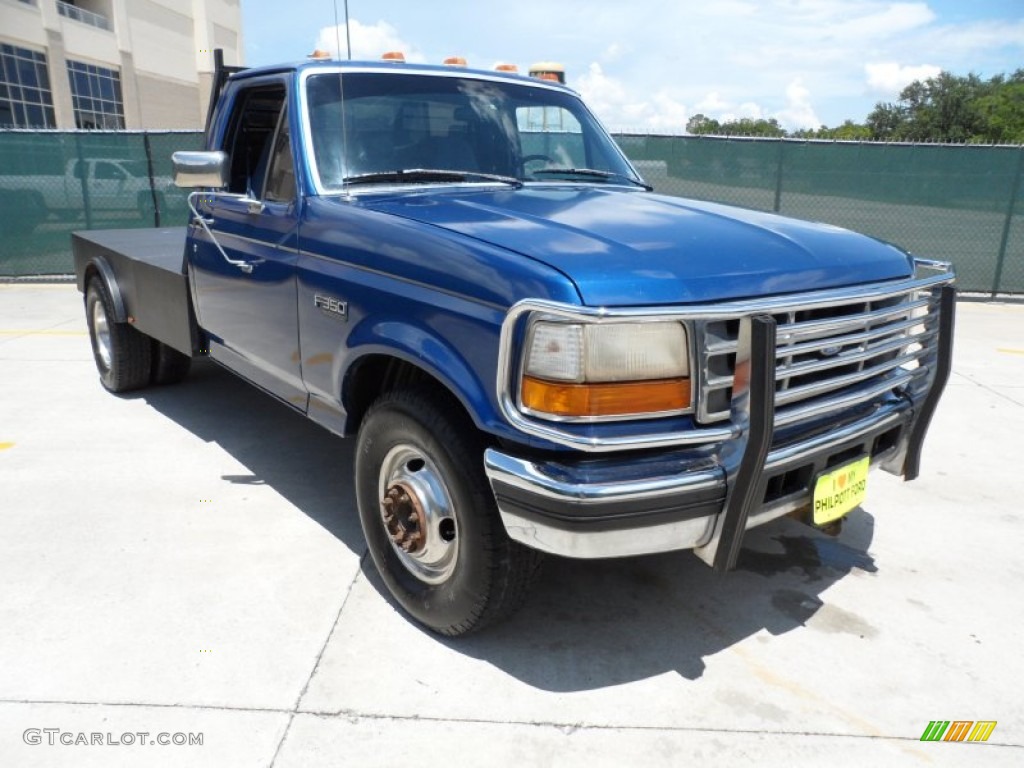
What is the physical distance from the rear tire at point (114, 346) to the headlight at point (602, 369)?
14.0ft

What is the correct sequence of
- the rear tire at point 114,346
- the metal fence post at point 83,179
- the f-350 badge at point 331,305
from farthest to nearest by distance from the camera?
the metal fence post at point 83,179 → the rear tire at point 114,346 → the f-350 badge at point 331,305

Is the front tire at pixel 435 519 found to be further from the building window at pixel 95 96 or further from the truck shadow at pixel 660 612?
the building window at pixel 95 96

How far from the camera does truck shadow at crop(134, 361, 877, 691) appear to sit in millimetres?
2846

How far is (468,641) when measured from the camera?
2.92 m

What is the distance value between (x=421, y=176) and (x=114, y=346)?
3.30 meters

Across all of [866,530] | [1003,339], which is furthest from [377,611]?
[1003,339]

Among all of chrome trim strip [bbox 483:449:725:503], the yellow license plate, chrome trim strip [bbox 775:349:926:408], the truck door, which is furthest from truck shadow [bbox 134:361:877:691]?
chrome trim strip [bbox 775:349:926:408]

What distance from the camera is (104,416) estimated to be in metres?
5.38

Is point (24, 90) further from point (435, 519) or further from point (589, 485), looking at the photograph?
point (589, 485)

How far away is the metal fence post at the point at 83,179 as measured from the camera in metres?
10.6

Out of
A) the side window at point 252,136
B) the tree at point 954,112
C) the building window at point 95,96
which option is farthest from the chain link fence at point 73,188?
the tree at point 954,112

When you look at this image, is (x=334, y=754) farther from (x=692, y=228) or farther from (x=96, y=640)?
(x=692, y=228)

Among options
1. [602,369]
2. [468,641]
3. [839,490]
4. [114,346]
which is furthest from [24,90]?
[839,490]

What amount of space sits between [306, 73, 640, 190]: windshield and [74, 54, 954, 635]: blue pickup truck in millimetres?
13
